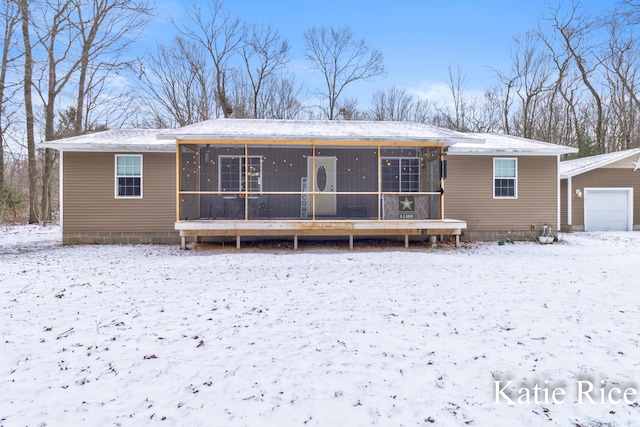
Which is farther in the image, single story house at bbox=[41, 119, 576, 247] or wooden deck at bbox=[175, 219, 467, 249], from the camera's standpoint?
single story house at bbox=[41, 119, 576, 247]

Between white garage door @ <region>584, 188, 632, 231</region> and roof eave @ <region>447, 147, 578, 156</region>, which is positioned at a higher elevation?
roof eave @ <region>447, 147, 578, 156</region>

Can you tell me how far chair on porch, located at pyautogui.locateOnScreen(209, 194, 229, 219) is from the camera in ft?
33.2

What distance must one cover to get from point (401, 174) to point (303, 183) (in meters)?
3.25

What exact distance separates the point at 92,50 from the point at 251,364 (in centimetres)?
1937

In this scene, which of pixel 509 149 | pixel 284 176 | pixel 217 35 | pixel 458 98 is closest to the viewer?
pixel 509 149

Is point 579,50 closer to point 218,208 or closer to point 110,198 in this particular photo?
point 218,208

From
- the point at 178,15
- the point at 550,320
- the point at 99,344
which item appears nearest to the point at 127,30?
the point at 178,15

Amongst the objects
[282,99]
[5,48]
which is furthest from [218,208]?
[282,99]

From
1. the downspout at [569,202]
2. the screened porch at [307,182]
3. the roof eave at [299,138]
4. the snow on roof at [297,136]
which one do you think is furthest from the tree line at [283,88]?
the roof eave at [299,138]

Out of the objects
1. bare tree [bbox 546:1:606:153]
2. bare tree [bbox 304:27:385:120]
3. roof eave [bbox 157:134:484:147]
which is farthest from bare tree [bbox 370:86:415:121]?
roof eave [bbox 157:134:484:147]

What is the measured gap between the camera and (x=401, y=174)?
1147 centimetres

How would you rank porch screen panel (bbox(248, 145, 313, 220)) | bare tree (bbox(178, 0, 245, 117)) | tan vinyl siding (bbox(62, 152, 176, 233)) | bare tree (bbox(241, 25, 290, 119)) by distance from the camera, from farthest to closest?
bare tree (bbox(241, 25, 290, 119)) < bare tree (bbox(178, 0, 245, 117)) < porch screen panel (bbox(248, 145, 313, 220)) < tan vinyl siding (bbox(62, 152, 176, 233))

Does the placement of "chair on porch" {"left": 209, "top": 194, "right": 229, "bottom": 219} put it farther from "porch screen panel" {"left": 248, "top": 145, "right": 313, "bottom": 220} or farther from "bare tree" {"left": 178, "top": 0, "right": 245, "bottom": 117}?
"bare tree" {"left": 178, "top": 0, "right": 245, "bottom": 117}

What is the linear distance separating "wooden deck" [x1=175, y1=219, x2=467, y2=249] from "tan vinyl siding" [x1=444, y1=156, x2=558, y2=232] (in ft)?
6.67
